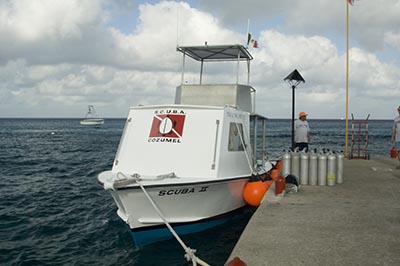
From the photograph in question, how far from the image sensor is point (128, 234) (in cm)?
1034

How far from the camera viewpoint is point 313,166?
32.1 feet

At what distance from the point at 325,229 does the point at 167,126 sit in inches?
183

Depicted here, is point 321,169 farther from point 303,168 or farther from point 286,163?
point 286,163

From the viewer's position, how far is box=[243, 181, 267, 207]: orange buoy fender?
972cm

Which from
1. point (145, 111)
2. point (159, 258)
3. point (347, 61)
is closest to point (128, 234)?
point (159, 258)

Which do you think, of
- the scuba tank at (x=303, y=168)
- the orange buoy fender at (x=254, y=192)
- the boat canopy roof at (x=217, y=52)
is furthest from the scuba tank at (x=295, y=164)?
the boat canopy roof at (x=217, y=52)

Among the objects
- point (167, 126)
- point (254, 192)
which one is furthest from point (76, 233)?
point (254, 192)

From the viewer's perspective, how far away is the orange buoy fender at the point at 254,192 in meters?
9.72

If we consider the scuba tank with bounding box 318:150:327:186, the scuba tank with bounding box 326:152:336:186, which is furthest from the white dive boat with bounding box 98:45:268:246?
the scuba tank with bounding box 326:152:336:186

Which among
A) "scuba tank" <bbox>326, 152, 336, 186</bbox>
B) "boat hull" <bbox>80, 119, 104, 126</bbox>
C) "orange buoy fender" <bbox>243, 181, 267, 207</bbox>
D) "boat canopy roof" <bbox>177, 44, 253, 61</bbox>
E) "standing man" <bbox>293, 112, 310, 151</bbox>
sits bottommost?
"orange buoy fender" <bbox>243, 181, 267, 207</bbox>

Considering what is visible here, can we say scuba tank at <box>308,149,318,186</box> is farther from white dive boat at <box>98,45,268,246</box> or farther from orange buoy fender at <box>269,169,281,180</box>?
orange buoy fender at <box>269,169,281,180</box>

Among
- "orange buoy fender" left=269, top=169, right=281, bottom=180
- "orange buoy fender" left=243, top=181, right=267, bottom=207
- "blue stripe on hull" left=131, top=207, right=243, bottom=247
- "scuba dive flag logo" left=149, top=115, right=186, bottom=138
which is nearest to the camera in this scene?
"blue stripe on hull" left=131, top=207, right=243, bottom=247

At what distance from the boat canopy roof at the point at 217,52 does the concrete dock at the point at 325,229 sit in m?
4.86

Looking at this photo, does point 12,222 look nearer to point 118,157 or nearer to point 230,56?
point 118,157
